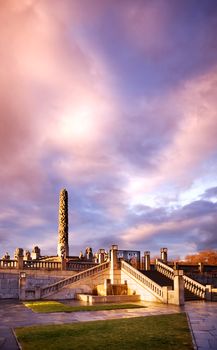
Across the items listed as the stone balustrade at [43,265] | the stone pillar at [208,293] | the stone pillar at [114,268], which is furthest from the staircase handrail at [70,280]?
the stone pillar at [208,293]

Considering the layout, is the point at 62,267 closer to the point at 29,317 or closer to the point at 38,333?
the point at 29,317

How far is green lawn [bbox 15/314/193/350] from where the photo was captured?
453 inches

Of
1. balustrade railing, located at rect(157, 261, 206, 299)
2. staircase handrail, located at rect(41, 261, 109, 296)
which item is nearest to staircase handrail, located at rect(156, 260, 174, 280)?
balustrade railing, located at rect(157, 261, 206, 299)

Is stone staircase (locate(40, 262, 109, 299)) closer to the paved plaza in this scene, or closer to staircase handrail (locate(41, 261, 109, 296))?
staircase handrail (locate(41, 261, 109, 296))

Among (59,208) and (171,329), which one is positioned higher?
(59,208)

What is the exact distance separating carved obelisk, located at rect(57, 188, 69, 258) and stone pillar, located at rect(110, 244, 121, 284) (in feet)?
84.6

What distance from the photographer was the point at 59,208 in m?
64.5

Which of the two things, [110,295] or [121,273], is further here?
[121,273]

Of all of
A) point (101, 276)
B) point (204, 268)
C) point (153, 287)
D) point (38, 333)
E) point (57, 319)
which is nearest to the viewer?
point (38, 333)

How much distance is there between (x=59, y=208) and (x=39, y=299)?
34.5 m

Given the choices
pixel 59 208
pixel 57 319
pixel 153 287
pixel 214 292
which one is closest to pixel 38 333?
pixel 57 319

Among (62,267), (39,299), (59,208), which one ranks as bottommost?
(39,299)

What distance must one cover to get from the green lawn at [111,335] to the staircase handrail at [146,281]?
11.1 meters

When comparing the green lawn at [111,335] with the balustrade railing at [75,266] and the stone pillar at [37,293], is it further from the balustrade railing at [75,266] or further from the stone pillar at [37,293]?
the balustrade railing at [75,266]
